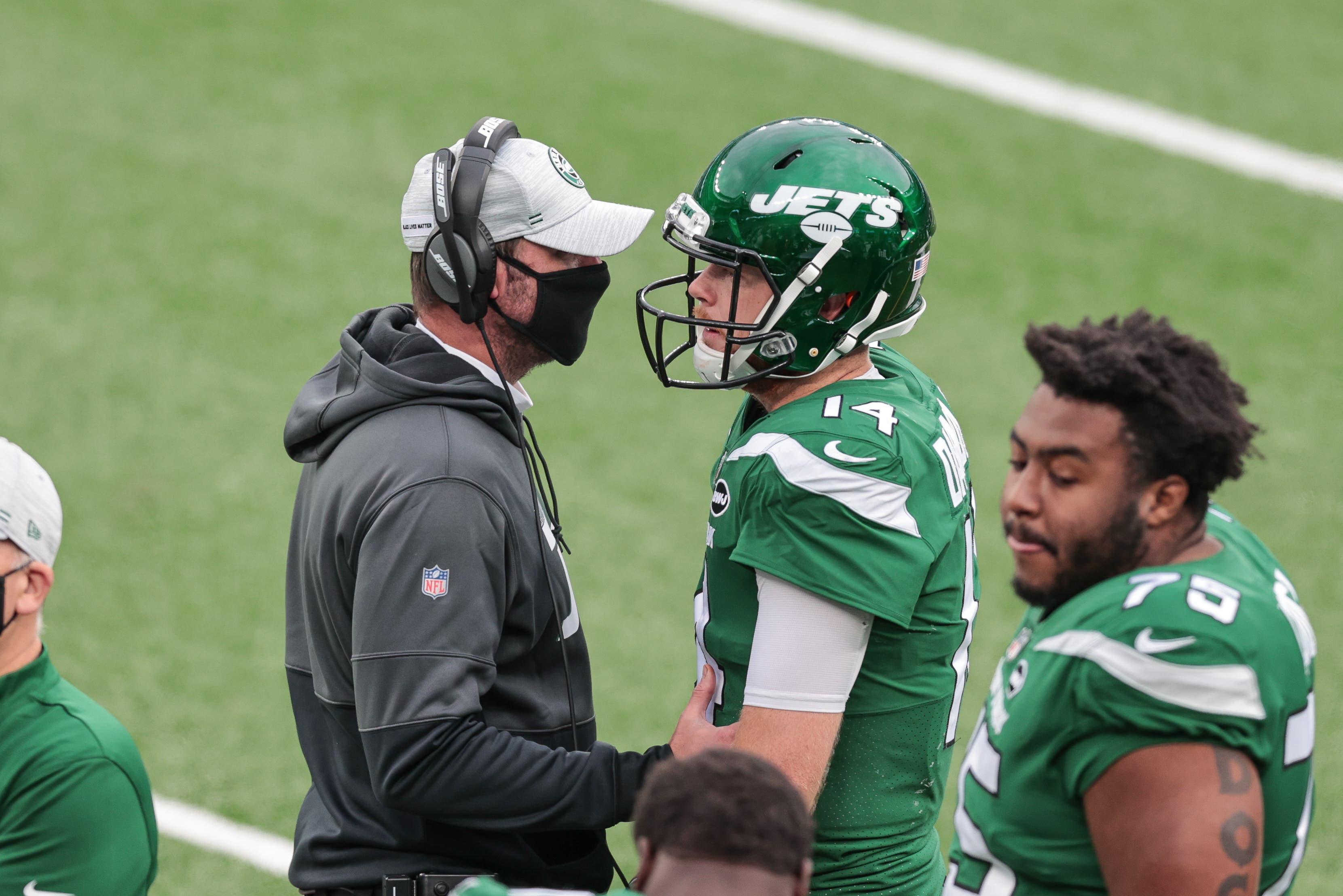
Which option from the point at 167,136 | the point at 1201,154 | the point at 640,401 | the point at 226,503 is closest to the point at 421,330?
the point at 226,503

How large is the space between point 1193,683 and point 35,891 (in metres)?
2.19

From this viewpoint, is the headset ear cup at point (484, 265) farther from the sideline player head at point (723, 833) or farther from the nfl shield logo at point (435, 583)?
the sideline player head at point (723, 833)

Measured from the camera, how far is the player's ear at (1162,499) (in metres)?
2.54

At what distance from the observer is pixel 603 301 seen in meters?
8.68

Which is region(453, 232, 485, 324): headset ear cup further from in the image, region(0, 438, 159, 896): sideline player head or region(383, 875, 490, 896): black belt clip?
region(383, 875, 490, 896): black belt clip

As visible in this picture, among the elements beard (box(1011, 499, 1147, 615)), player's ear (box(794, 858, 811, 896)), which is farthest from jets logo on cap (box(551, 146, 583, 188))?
player's ear (box(794, 858, 811, 896))

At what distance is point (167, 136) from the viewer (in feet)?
31.4

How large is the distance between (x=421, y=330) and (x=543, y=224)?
1.21 feet

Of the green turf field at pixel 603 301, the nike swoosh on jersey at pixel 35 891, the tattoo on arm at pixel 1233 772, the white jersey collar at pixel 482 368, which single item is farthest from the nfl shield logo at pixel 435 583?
the green turf field at pixel 603 301

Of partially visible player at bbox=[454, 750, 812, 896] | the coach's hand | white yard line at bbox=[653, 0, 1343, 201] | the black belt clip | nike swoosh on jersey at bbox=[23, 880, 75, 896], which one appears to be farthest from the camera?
white yard line at bbox=[653, 0, 1343, 201]

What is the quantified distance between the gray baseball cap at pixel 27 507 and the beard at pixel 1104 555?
200 cm

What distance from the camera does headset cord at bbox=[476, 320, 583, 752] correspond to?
3.26 m

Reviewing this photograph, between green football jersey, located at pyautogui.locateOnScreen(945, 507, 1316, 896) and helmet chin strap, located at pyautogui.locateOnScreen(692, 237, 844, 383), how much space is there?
991mm

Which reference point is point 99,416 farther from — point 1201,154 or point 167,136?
point 1201,154
